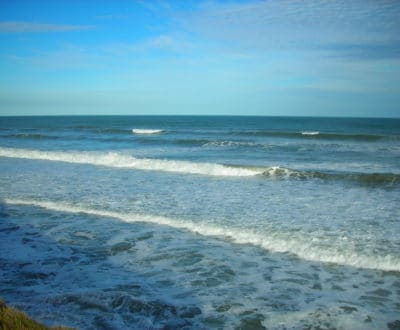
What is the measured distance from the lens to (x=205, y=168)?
63.0ft

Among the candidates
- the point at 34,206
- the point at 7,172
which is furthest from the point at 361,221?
the point at 7,172

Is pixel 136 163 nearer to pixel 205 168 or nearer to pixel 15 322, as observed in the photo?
pixel 205 168

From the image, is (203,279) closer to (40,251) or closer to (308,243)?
(308,243)

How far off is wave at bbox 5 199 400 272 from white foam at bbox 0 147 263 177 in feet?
27.5

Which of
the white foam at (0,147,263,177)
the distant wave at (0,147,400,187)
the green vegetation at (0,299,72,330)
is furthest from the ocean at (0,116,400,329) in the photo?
the white foam at (0,147,263,177)

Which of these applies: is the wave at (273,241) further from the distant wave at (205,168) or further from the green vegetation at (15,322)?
the distant wave at (205,168)

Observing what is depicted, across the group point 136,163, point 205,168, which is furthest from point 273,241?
point 136,163

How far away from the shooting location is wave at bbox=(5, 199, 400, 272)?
7.14 metres

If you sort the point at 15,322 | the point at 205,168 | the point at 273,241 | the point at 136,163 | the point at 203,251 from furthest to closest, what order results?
the point at 136,163
the point at 205,168
the point at 273,241
the point at 203,251
the point at 15,322

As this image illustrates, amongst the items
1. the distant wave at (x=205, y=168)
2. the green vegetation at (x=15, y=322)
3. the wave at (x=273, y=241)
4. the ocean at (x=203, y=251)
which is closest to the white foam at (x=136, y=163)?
the distant wave at (x=205, y=168)

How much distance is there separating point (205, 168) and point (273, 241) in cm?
1112

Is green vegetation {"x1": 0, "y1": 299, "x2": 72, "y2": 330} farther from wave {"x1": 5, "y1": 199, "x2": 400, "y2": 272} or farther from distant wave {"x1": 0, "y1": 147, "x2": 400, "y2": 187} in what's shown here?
distant wave {"x1": 0, "y1": 147, "x2": 400, "y2": 187}

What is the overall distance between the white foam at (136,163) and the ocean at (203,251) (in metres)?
1.84

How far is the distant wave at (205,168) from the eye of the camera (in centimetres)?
1619
